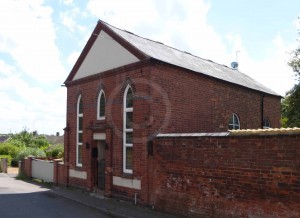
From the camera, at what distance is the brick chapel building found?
12258 millimetres

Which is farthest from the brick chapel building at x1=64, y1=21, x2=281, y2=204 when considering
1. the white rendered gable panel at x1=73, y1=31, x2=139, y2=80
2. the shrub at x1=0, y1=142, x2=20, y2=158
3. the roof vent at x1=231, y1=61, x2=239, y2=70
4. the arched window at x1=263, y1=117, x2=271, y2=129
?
the shrub at x1=0, y1=142, x2=20, y2=158

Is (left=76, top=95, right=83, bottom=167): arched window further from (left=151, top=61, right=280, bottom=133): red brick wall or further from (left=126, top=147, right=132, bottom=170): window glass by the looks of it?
(left=151, top=61, right=280, bottom=133): red brick wall

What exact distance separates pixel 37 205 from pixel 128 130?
180 inches

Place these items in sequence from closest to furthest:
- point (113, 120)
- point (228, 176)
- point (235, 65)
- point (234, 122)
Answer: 1. point (228, 176)
2. point (113, 120)
3. point (234, 122)
4. point (235, 65)

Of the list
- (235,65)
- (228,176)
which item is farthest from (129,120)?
(235,65)

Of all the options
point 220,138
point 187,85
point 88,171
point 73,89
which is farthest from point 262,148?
point 73,89

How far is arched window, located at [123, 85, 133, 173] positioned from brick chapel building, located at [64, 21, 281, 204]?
4 centimetres

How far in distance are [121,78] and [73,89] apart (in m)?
4.46

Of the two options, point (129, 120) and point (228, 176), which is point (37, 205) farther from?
point (228, 176)

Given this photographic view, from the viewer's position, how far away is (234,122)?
53.1 feet

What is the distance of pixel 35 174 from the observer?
21859 mm

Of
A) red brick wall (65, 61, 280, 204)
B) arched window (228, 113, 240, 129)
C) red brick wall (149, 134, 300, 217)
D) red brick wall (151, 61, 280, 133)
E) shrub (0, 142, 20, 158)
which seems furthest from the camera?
shrub (0, 142, 20, 158)

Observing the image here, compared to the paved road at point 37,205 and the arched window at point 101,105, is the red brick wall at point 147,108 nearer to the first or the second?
the arched window at point 101,105

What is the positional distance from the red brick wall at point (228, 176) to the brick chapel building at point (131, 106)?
1.03m
